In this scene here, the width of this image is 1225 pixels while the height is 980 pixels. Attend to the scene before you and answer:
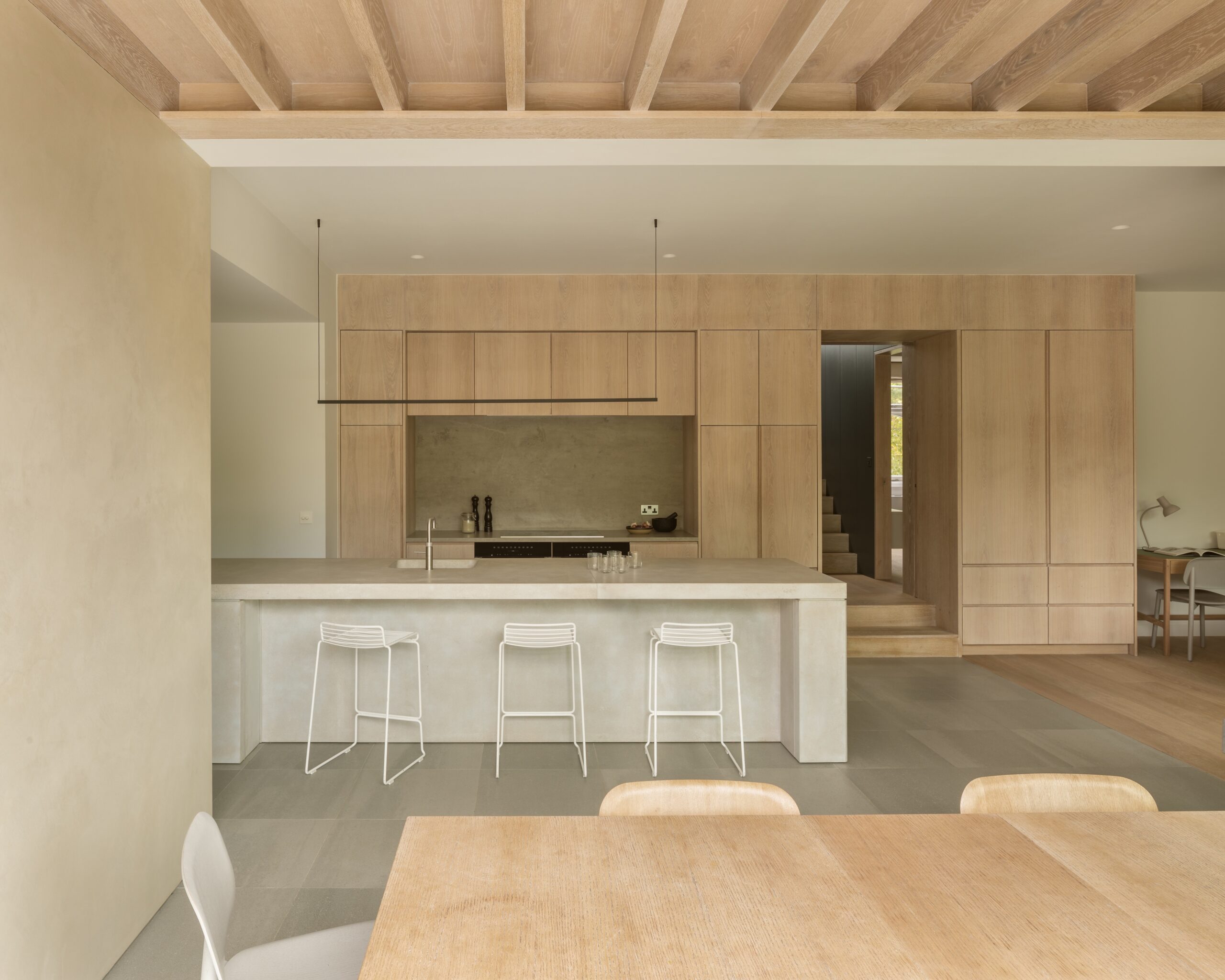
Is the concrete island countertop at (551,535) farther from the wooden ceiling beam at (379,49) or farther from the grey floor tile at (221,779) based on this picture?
Result: the wooden ceiling beam at (379,49)

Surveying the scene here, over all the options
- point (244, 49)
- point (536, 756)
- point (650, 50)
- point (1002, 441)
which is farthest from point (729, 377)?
point (244, 49)

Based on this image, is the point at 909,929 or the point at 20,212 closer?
the point at 909,929

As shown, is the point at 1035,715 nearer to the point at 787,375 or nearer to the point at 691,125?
the point at 787,375

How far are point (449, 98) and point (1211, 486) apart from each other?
722 centimetres

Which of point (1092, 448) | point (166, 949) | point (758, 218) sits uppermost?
point (758, 218)

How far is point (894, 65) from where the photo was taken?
7.97 feet

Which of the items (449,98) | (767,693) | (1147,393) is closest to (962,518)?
(1147,393)

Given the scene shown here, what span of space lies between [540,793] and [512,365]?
136 inches

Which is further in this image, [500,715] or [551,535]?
[551,535]

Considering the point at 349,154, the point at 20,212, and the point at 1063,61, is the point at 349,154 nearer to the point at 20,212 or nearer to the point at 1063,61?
the point at 20,212

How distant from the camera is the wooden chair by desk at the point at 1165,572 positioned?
610cm

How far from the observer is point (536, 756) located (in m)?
4.02

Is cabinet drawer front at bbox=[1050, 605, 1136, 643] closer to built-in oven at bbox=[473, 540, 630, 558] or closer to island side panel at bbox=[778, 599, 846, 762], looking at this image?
island side panel at bbox=[778, 599, 846, 762]

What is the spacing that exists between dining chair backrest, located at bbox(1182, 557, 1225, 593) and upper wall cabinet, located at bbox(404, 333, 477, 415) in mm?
5725
